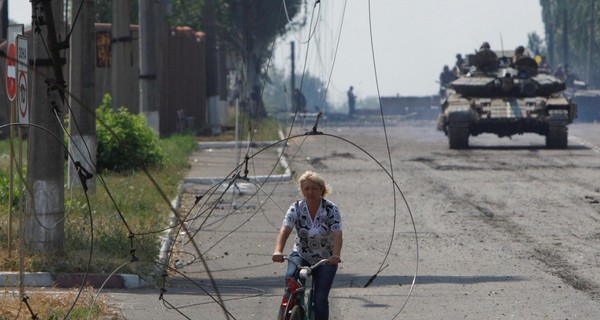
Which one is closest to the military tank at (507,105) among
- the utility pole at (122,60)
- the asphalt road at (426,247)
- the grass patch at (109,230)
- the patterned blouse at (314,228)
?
the asphalt road at (426,247)

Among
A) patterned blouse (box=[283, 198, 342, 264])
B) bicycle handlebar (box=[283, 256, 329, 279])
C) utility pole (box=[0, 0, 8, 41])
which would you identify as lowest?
bicycle handlebar (box=[283, 256, 329, 279])

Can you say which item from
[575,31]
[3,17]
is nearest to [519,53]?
[3,17]

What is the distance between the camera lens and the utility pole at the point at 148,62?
2588 cm

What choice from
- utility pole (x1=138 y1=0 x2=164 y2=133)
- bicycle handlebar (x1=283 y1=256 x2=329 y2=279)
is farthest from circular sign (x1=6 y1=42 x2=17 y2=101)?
utility pole (x1=138 y1=0 x2=164 y2=133)

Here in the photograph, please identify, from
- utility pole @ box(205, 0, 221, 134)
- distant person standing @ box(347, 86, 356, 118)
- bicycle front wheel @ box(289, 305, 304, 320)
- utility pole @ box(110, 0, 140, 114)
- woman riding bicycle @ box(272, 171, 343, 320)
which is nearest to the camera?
bicycle front wheel @ box(289, 305, 304, 320)

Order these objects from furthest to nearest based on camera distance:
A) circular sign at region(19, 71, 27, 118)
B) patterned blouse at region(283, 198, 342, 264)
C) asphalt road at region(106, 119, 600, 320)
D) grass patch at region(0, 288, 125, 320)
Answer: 1. circular sign at region(19, 71, 27, 118)
2. asphalt road at region(106, 119, 600, 320)
3. grass patch at region(0, 288, 125, 320)
4. patterned blouse at region(283, 198, 342, 264)

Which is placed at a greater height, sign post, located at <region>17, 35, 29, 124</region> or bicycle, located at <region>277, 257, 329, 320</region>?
sign post, located at <region>17, 35, 29, 124</region>

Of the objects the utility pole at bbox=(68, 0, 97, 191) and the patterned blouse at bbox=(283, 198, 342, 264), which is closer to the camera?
the patterned blouse at bbox=(283, 198, 342, 264)

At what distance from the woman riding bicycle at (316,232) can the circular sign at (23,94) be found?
3.59 m

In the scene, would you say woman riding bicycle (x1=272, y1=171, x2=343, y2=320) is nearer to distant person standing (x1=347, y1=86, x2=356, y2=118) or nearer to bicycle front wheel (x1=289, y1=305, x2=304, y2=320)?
bicycle front wheel (x1=289, y1=305, x2=304, y2=320)

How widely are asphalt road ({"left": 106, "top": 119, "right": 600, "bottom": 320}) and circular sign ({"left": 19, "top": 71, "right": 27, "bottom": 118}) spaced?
1.77 metres

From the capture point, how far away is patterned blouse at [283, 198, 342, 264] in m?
8.54

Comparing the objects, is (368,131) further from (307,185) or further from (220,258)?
(307,185)

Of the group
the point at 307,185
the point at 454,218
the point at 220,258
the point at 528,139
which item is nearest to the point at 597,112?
the point at 528,139
